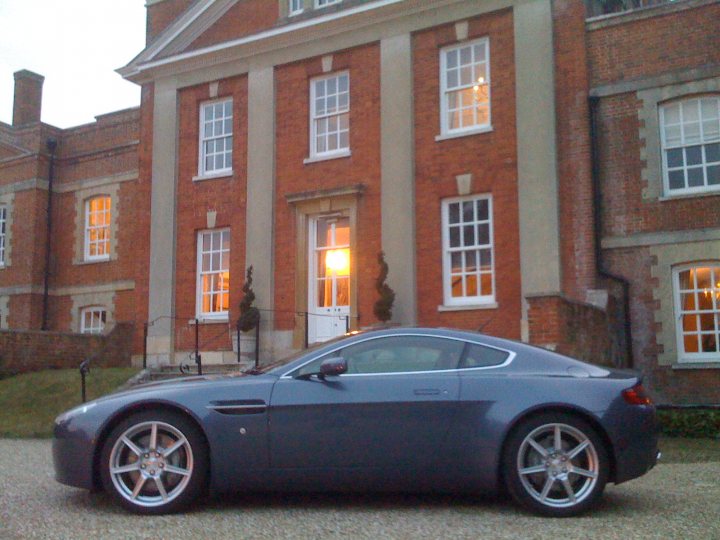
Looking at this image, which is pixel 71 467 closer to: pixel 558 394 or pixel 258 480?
pixel 258 480

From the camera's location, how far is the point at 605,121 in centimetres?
1537

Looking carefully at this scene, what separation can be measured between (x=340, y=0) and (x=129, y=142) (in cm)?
900

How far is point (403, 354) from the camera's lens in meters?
6.25

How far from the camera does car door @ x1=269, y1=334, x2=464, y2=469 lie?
234 inches

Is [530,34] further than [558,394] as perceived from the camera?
Yes

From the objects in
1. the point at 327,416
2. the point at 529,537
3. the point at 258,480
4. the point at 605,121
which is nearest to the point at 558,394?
the point at 529,537

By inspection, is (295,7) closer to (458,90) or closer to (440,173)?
(458,90)

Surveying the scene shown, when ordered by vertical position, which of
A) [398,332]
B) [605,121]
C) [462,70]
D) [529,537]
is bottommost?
[529,537]

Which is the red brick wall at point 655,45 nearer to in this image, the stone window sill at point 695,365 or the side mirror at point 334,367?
the stone window sill at point 695,365

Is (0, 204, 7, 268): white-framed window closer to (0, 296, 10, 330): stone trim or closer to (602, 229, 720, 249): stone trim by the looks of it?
(0, 296, 10, 330): stone trim

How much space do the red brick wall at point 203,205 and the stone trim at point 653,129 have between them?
8573 millimetres

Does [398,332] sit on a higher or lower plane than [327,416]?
higher

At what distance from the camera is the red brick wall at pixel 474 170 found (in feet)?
51.3

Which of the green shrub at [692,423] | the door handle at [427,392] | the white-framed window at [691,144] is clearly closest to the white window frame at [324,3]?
the white-framed window at [691,144]
